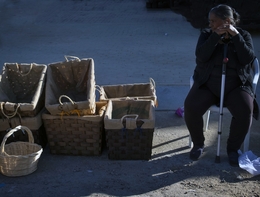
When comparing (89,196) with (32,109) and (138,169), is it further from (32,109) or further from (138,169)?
(32,109)

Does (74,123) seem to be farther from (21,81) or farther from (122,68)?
(122,68)

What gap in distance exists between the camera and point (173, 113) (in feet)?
17.8

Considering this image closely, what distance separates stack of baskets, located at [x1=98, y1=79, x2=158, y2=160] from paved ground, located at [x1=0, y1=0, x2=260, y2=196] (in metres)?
0.11

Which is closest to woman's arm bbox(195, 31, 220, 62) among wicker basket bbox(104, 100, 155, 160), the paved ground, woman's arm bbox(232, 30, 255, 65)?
woman's arm bbox(232, 30, 255, 65)

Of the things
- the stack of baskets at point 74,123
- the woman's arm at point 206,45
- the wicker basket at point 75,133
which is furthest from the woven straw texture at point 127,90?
the woman's arm at point 206,45

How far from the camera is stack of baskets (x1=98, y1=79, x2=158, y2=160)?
407cm

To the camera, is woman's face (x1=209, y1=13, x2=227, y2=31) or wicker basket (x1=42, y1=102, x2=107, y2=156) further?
wicker basket (x1=42, y1=102, x2=107, y2=156)

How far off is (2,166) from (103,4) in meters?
11.4

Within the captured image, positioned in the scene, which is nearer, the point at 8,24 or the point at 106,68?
the point at 106,68

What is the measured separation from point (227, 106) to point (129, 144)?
1023 mm

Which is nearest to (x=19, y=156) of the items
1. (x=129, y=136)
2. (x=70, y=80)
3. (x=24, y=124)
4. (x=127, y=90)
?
(x=24, y=124)

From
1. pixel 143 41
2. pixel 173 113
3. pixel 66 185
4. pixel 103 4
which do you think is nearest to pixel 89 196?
pixel 66 185

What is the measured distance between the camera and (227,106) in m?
4.15

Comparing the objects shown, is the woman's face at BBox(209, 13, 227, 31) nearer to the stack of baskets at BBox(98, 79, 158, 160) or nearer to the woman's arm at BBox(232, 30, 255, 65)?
the woman's arm at BBox(232, 30, 255, 65)
